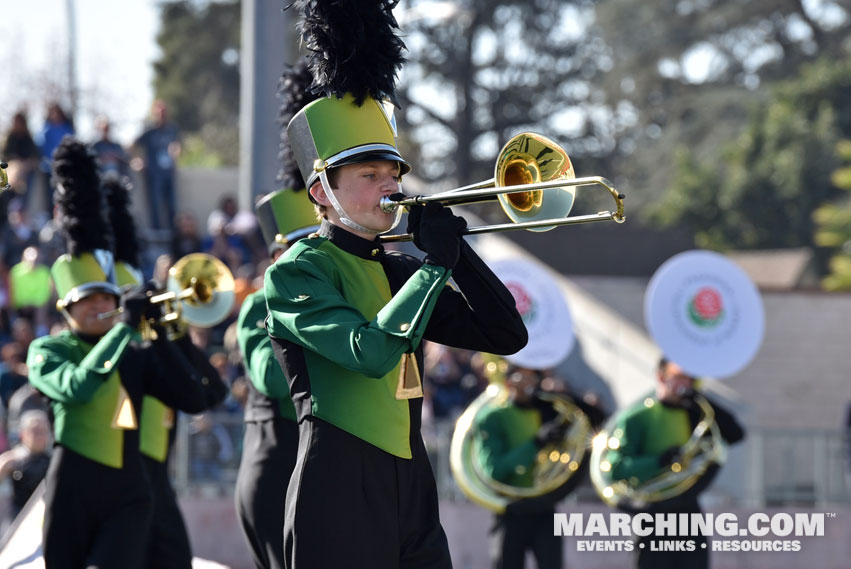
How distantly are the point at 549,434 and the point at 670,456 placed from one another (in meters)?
0.92

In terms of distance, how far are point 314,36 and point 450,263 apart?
0.82m

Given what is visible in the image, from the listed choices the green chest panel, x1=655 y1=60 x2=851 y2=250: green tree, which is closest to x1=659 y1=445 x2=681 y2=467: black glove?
the green chest panel

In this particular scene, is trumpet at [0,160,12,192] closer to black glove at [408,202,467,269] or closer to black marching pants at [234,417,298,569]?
black glove at [408,202,467,269]

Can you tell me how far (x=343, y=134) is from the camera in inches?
168

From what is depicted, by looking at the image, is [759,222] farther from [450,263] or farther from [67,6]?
[450,263]

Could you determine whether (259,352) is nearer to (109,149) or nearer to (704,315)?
(704,315)

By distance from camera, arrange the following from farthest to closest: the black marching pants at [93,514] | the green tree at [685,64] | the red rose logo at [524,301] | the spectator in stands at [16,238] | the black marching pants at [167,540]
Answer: the green tree at [685,64]
the spectator in stands at [16,238]
the red rose logo at [524,301]
the black marching pants at [167,540]
the black marching pants at [93,514]

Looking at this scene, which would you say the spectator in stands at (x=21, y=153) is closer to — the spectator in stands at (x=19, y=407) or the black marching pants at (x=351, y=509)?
the spectator in stands at (x=19, y=407)

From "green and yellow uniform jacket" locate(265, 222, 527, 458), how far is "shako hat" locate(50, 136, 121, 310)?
255 centimetres

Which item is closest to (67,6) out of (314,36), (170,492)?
(170,492)

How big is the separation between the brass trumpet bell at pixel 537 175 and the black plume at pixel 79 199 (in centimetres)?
312

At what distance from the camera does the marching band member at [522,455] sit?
8.71 m

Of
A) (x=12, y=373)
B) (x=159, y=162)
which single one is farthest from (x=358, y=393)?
(x=159, y=162)

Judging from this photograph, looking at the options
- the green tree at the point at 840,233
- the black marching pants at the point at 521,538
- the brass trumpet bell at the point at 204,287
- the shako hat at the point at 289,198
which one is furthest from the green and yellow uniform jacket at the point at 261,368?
the green tree at the point at 840,233
